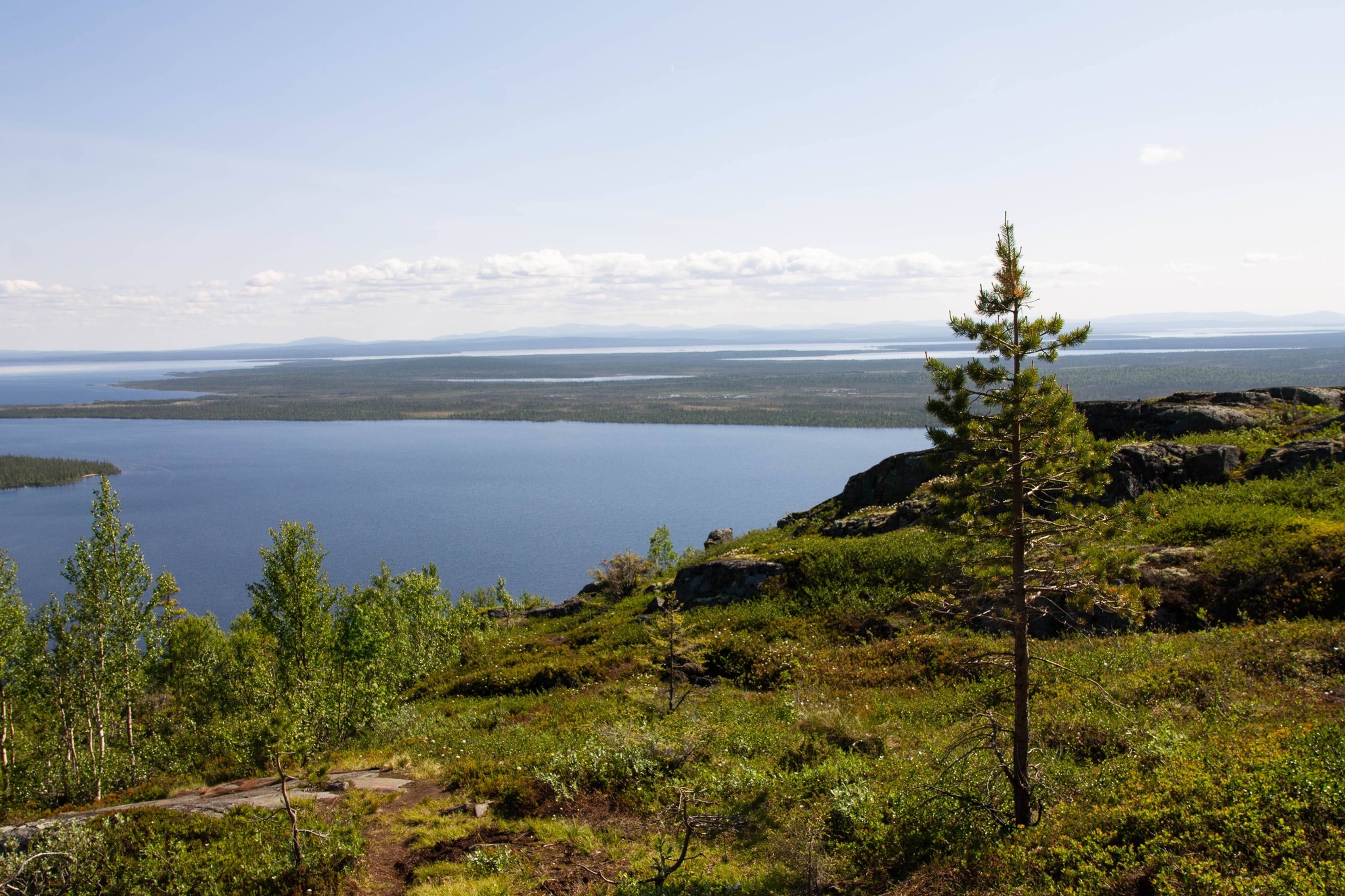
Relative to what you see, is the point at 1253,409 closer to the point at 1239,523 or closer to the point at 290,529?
the point at 1239,523

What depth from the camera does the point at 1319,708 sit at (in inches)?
406

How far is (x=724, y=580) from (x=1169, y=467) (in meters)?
15.2

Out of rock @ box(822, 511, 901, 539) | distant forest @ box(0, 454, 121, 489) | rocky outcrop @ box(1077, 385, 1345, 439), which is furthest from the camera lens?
distant forest @ box(0, 454, 121, 489)

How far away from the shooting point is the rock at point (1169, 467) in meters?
23.2

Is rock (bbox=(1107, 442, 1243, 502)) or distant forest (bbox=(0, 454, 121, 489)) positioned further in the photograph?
distant forest (bbox=(0, 454, 121, 489))

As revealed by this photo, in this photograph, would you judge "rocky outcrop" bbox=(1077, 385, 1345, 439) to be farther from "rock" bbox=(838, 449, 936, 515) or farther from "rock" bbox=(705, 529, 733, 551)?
"rock" bbox=(705, 529, 733, 551)

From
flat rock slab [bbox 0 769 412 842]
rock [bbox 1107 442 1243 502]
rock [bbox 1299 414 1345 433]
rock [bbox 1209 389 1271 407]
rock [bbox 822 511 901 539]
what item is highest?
rock [bbox 1209 389 1271 407]

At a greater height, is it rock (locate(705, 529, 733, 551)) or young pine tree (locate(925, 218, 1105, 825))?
young pine tree (locate(925, 218, 1105, 825))

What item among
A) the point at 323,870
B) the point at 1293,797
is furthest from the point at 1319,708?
the point at 323,870

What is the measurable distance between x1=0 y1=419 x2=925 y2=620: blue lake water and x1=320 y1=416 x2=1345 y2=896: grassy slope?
67.2m

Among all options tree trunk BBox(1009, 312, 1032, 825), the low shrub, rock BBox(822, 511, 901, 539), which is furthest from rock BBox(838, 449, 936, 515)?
the low shrub

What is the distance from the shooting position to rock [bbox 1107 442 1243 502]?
76.1 feet

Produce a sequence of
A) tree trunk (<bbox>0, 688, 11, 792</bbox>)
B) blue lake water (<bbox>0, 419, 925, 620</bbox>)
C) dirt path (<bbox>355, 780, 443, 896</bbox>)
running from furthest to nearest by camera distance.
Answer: blue lake water (<bbox>0, 419, 925, 620</bbox>)
tree trunk (<bbox>0, 688, 11, 792</bbox>)
dirt path (<bbox>355, 780, 443, 896</bbox>)

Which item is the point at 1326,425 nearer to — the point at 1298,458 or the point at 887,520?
the point at 1298,458
